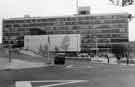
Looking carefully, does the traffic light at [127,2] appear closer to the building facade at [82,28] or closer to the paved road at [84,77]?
the paved road at [84,77]

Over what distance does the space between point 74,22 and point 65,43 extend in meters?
21.5

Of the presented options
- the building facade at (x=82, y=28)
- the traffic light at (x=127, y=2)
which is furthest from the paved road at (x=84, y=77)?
the building facade at (x=82, y=28)

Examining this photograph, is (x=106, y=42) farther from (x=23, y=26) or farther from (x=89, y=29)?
(x=23, y=26)

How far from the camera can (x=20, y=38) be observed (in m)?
118

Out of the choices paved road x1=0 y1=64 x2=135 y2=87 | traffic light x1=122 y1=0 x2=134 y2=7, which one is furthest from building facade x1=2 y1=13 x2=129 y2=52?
traffic light x1=122 y1=0 x2=134 y2=7

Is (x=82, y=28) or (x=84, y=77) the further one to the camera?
(x=82, y=28)

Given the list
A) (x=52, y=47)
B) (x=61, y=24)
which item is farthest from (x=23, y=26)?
(x=52, y=47)

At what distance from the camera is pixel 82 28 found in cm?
11400

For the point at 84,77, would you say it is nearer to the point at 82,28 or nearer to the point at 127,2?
the point at 127,2

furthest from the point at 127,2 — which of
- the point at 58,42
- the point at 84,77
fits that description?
the point at 58,42

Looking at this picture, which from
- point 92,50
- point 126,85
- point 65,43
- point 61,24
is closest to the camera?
point 126,85

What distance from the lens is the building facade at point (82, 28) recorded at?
4232 inches

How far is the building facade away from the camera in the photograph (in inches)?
4232

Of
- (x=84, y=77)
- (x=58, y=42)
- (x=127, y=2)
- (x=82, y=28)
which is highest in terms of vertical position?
(x=127, y=2)
